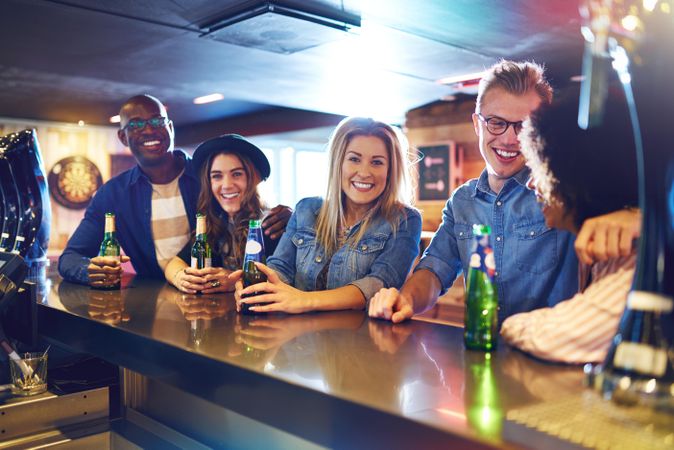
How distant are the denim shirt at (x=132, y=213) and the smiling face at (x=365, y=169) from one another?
0.94m

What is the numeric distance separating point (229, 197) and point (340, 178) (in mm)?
607

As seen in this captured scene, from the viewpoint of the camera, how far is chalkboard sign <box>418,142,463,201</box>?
7758 millimetres

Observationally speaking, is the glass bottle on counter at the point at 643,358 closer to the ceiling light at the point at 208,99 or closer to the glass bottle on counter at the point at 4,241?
the glass bottle on counter at the point at 4,241

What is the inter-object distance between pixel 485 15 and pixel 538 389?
12.4 feet

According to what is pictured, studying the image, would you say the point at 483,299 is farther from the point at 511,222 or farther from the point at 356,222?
the point at 356,222

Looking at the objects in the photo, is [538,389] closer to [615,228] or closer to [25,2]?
[615,228]

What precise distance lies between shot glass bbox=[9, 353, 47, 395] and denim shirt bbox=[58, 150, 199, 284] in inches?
42.5

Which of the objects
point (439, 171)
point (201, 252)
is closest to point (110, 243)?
point (201, 252)

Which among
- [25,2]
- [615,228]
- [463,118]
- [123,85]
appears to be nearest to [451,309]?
[463,118]

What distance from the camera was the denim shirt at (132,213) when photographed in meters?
2.79

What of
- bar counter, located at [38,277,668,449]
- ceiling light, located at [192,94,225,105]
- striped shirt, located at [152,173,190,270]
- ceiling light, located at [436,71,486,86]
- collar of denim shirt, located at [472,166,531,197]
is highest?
ceiling light, located at [192,94,225,105]

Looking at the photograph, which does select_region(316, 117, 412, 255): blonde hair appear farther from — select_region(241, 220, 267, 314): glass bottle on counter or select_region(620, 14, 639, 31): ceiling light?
select_region(620, 14, 639, 31): ceiling light

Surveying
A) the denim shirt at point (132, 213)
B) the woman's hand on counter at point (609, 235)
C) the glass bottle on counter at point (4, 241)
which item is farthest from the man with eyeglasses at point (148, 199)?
the woman's hand on counter at point (609, 235)

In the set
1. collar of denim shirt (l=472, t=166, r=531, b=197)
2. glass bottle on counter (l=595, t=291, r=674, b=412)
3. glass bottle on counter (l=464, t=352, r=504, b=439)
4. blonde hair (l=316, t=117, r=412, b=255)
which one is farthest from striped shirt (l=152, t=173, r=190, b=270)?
glass bottle on counter (l=595, t=291, r=674, b=412)
